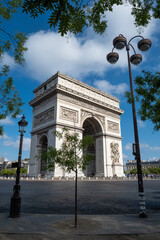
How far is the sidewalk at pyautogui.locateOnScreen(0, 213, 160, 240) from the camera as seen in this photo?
13.7 feet

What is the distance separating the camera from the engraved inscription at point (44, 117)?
29097 millimetres

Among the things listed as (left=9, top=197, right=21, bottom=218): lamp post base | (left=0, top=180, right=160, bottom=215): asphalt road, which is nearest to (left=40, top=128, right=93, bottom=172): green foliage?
(left=9, top=197, right=21, bottom=218): lamp post base

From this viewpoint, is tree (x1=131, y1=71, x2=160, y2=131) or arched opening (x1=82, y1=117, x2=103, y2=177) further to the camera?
arched opening (x1=82, y1=117, x2=103, y2=177)

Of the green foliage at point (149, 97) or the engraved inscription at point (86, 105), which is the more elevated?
the engraved inscription at point (86, 105)

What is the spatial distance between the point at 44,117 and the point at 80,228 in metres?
27.0

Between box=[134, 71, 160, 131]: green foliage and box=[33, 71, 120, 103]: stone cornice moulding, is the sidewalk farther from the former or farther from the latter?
box=[33, 71, 120, 103]: stone cornice moulding

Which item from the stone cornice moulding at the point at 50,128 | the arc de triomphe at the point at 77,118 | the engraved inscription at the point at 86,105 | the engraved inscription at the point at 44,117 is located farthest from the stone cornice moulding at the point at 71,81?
the stone cornice moulding at the point at 50,128

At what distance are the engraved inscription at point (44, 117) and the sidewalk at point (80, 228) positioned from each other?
23.5 metres

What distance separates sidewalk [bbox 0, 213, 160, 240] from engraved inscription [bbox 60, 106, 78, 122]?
22.5 m

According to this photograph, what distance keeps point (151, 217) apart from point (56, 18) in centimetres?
666

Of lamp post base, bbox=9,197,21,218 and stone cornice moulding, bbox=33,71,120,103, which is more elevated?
stone cornice moulding, bbox=33,71,120,103

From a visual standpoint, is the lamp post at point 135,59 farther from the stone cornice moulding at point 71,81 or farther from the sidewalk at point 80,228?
the stone cornice moulding at point 71,81

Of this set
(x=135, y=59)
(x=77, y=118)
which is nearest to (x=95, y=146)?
(x=77, y=118)

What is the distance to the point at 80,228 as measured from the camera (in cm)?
482
